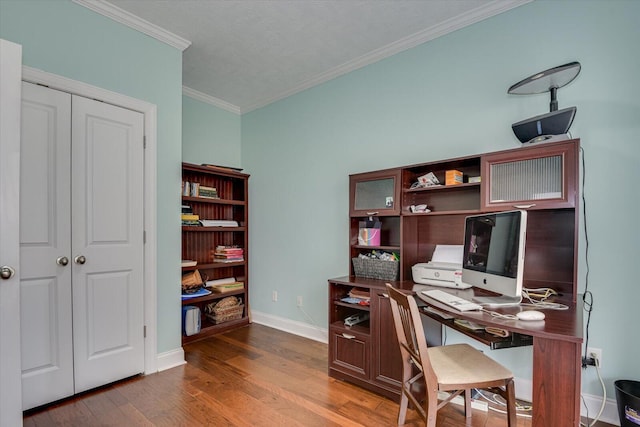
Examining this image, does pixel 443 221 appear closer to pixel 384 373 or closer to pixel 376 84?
pixel 384 373

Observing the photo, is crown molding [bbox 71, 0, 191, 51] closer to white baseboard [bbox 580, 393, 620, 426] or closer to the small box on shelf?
the small box on shelf

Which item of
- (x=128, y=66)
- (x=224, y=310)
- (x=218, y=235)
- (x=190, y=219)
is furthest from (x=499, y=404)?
(x=128, y=66)

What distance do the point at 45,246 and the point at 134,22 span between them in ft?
5.85

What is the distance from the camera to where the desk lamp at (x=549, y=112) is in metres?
1.88

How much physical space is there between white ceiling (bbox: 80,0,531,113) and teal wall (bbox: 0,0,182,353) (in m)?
0.15

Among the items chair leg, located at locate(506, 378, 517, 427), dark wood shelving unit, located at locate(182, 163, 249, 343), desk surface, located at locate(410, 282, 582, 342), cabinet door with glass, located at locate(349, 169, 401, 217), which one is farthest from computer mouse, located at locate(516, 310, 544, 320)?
dark wood shelving unit, located at locate(182, 163, 249, 343)

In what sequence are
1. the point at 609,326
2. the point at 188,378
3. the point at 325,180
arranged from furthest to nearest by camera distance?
1. the point at 325,180
2. the point at 188,378
3. the point at 609,326

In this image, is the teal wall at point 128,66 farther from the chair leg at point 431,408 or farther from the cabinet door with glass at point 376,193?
the chair leg at point 431,408

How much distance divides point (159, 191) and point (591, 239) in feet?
10.2

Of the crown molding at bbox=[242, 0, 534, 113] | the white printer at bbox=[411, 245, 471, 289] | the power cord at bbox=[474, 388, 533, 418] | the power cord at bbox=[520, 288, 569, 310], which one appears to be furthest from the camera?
the crown molding at bbox=[242, 0, 534, 113]

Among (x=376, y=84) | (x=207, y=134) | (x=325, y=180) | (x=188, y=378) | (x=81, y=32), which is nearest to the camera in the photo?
(x=81, y=32)

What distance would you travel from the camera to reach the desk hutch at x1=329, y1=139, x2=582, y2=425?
1.25 m

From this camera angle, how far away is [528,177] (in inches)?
76.3

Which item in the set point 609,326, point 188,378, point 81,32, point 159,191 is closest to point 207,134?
point 159,191
